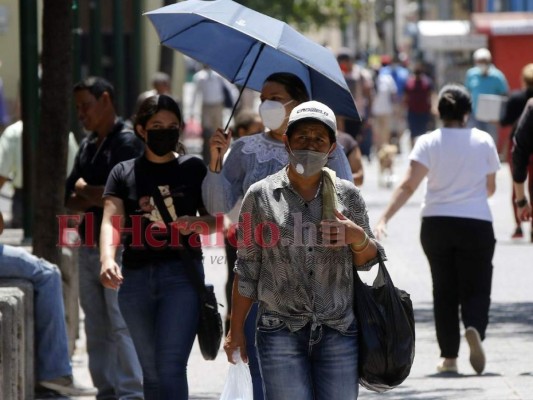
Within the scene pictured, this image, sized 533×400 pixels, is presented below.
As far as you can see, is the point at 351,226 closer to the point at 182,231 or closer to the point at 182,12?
the point at 182,231

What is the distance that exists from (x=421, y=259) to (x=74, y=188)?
7245mm

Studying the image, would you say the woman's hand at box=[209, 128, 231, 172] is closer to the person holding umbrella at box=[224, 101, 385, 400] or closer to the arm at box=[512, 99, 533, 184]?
the person holding umbrella at box=[224, 101, 385, 400]

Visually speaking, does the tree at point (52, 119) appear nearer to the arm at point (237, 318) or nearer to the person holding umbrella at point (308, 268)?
the arm at point (237, 318)

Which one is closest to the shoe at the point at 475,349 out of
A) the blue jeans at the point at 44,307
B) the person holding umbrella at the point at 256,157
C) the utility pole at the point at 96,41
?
the blue jeans at the point at 44,307

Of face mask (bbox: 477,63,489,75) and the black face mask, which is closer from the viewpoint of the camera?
the black face mask

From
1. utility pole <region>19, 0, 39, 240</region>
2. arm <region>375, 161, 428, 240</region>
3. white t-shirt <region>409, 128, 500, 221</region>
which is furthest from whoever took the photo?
utility pole <region>19, 0, 39, 240</region>

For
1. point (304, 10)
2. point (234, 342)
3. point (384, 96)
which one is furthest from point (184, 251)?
point (304, 10)

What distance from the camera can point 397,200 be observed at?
973 centimetres

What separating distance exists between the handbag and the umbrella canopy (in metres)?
1.59

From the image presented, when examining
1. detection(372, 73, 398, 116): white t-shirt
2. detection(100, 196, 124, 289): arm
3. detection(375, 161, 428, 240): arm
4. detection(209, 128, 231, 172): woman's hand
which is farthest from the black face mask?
detection(372, 73, 398, 116): white t-shirt

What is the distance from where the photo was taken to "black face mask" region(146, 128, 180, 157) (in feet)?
24.1

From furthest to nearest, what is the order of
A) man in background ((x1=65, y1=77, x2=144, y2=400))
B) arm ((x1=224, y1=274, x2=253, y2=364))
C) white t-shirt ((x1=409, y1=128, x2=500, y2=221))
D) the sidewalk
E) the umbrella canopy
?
1. white t-shirt ((x1=409, y1=128, x2=500, y2=221))
2. the sidewalk
3. man in background ((x1=65, y1=77, x2=144, y2=400))
4. the umbrella canopy
5. arm ((x1=224, y1=274, x2=253, y2=364))

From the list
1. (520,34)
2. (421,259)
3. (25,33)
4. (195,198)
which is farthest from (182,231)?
(520,34)

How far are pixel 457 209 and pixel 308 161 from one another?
12.7 feet
